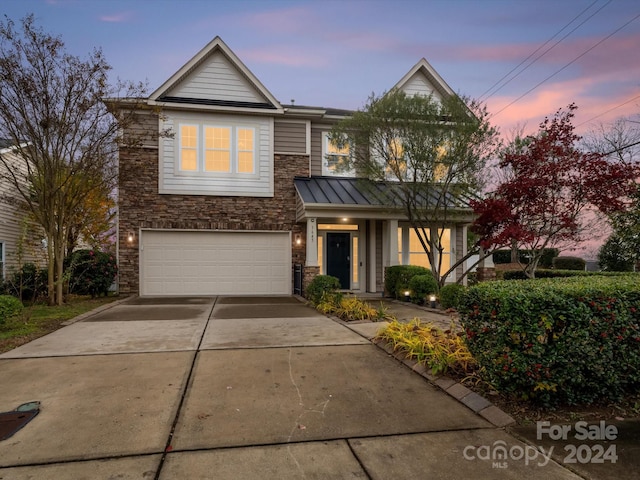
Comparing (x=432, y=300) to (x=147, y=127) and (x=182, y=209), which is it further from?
(x=147, y=127)

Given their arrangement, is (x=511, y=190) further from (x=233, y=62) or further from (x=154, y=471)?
(x=233, y=62)

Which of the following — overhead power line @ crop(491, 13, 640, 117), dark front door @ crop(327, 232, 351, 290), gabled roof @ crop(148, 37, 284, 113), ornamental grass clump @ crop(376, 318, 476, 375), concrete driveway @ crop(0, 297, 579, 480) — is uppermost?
overhead power line @ crop(491, 13, 640, 117)

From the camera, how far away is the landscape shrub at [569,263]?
65.9 feet

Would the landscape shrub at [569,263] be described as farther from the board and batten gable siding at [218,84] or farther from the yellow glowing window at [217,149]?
the yellow glowing window at [217,149]

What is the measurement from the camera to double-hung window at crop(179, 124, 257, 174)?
12.1 m

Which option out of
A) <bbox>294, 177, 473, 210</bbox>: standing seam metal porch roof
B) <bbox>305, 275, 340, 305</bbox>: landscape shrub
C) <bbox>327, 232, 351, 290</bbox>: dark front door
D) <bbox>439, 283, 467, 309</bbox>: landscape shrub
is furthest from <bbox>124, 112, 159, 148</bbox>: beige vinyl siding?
<bbox>439, 283, 467, 309</bbox>: landscape shrub

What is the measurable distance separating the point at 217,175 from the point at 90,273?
5176mm

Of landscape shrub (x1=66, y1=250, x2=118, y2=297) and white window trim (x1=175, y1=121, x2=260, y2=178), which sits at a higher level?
white window trim (x1=175, y1=121, x2=260, y2=178)

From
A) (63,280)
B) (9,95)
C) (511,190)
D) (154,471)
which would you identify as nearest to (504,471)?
(154,471)

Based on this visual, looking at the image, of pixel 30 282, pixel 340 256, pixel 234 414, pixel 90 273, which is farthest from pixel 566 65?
pixel 30 282

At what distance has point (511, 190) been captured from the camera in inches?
336

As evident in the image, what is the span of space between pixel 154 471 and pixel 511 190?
8823mm

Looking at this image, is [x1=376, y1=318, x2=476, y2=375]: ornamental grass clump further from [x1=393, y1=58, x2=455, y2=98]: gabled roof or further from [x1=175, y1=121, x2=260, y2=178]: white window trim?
[x1=393, y1=58, x2=455, y2=98]: gabled roof

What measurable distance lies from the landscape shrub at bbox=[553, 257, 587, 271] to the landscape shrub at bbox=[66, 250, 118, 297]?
885 inches
